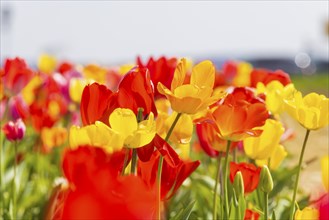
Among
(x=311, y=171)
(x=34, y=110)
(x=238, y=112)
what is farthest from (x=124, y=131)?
(x=311, y=171)

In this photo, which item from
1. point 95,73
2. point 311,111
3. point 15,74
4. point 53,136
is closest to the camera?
point 311,111

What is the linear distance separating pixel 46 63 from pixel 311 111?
261cm

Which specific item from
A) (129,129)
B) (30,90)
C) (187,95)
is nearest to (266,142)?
(187,95)

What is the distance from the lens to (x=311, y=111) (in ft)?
3.30

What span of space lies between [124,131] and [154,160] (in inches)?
5.4

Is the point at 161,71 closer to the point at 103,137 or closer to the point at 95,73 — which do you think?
the point at 103,137

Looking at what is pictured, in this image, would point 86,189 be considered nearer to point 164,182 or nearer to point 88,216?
point 88,216

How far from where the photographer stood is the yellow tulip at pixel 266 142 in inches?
45.4

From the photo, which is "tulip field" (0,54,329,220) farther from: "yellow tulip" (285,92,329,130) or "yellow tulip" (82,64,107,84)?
"yellow tulip" (82,64,107,84)

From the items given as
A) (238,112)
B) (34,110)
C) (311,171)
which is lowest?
(311,171)

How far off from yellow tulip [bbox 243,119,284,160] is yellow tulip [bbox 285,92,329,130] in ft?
0.36

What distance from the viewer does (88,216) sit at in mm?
460

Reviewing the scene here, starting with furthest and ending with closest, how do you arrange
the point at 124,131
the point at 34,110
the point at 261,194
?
the point at 34,110 → the point at 261,194 → the point at 124,131

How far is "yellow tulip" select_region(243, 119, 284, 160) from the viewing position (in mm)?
1152
